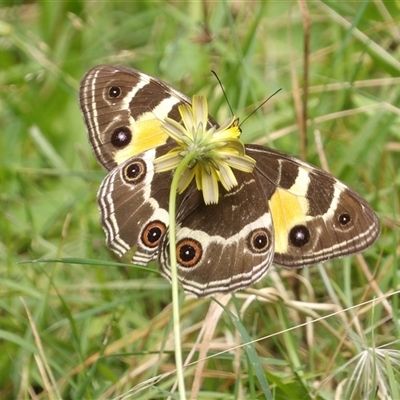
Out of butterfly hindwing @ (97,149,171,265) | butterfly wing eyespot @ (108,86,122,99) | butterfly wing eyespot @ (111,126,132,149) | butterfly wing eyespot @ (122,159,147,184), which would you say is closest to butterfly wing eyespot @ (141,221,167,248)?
butterfly hindwing @ (97,149,171,265)

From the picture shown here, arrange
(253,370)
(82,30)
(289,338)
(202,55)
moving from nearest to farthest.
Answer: (253,370) < (289,338) < (202,55) < (82,30)

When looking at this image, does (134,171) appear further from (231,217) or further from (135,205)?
Answer: (231,217)

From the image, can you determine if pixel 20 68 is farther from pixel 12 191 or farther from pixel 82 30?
pixel 12 191

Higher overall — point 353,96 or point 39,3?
point 39,3

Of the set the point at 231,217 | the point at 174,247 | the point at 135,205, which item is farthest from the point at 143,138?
the point at 174,247

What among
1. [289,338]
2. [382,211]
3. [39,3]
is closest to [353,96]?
[382,211]

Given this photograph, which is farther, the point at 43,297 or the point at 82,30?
the point at 82,30
